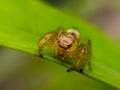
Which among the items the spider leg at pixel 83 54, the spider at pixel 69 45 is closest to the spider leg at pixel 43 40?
the spider at pixel 69 45

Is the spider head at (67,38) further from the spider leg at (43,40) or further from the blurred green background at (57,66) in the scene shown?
the blurred green background at (57,66)

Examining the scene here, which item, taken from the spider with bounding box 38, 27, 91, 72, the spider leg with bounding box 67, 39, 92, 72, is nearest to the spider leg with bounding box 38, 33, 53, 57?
the spider with bounding box 38, 27, 91, 72

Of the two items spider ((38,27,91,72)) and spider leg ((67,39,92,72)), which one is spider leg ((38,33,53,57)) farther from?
spider leg ((67,39,92,72))

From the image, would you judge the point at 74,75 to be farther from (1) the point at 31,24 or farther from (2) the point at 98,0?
(2) the point at 98,0

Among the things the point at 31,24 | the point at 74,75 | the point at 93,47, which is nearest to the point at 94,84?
the point at 74,75

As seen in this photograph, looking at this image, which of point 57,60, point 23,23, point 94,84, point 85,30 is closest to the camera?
point 57,60

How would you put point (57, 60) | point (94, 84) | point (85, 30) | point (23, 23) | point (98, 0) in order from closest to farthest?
point (57, 60) < point (23, 23) < point (85, 30) < point (94, 84) < point (98, 0)

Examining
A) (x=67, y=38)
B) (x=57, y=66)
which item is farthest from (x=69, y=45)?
(x=57, y=66)
